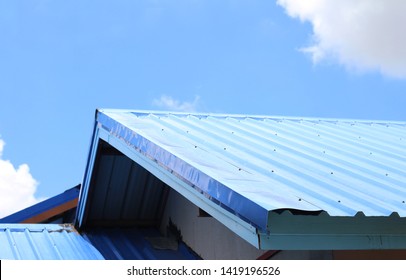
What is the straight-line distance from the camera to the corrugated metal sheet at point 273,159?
4.00 m

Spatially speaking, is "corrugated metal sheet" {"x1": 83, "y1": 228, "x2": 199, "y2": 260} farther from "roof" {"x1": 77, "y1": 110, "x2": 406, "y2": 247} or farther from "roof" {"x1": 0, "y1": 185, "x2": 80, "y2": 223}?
"roof" {"x1": 0, "y1": 185, "x2": 80, "y2": 223}

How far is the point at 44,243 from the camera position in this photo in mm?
6953

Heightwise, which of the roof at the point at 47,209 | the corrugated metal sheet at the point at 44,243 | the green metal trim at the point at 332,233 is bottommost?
the green metal trim at the point at 332,233

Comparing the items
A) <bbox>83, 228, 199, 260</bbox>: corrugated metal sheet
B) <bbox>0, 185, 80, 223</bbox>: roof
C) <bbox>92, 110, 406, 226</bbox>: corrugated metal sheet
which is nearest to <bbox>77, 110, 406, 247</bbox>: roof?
<bbox>92, 110, 406, 226</bbox>: corrugated metal sheet

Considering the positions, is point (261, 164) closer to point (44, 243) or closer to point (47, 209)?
point (44, 243)

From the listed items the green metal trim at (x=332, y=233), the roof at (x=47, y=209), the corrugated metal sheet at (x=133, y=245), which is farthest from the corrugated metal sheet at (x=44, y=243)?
the green metal trim at (x=332, y=233)

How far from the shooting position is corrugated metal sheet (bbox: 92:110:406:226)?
4000 mm

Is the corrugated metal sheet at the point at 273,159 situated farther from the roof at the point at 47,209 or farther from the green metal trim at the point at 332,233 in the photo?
the roof at the point at 47,209

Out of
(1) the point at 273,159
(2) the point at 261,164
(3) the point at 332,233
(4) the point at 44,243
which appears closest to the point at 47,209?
(4) the point at 44,243

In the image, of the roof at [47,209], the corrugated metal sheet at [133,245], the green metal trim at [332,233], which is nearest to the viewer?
the green metal trim at [332,233]

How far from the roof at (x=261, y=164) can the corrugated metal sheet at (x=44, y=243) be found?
36 cm

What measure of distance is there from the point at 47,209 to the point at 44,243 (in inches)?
68.6

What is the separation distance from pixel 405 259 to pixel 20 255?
13.8 ft

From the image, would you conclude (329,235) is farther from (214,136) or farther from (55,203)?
(55,203)
